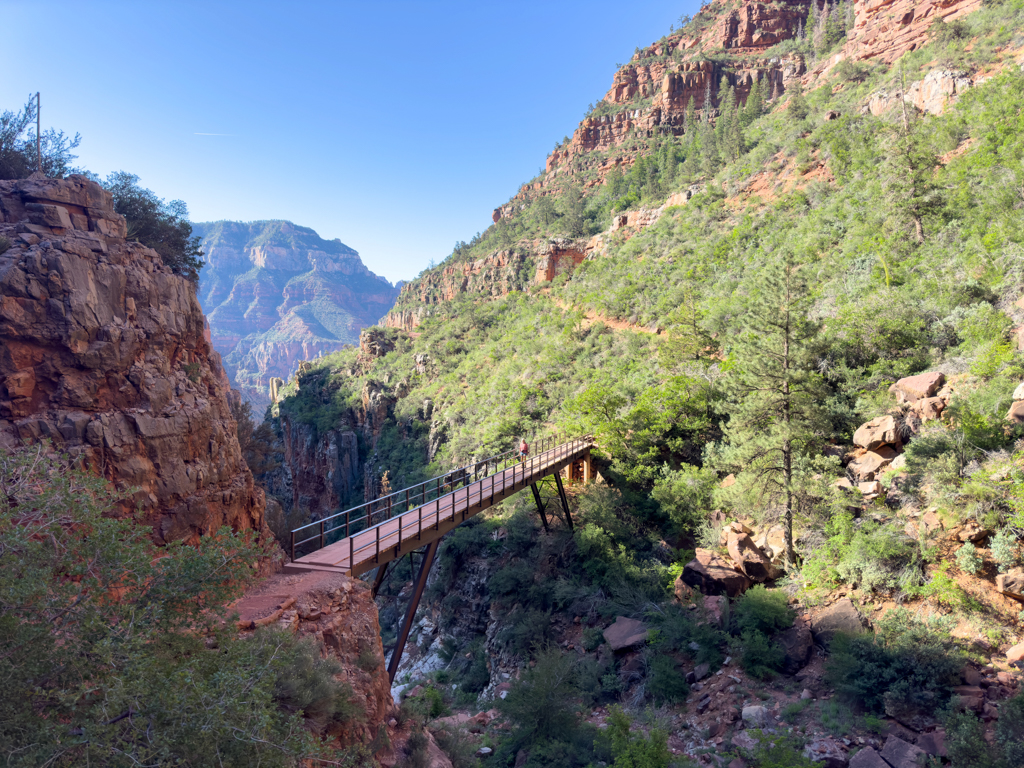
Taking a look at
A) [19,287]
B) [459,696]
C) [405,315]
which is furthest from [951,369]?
[405,315]

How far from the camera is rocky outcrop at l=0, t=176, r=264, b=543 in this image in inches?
307

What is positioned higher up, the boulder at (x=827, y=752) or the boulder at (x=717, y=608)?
the boulder at (x=717, y=608)

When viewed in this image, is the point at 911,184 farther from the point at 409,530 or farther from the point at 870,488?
the point at 409,530

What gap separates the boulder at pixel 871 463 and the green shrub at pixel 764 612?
407 centimetres

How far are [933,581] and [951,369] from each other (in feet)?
22.9

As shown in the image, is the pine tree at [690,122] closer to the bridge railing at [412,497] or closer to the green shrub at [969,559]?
the bridge railing at [412,497]

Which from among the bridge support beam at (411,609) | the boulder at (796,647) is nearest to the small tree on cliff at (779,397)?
the boulder at (796,647)

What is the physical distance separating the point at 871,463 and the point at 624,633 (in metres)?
8.71

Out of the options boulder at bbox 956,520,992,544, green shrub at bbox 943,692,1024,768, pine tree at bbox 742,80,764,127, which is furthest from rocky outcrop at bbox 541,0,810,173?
green shrub at bbox 943,692,1024,768

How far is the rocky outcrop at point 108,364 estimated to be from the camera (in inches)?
307

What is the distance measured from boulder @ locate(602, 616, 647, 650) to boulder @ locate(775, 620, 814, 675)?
3.71 meters

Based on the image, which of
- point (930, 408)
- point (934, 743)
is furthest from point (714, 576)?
point (930, 408)

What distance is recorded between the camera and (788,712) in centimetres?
994

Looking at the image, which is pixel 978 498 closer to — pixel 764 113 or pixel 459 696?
pixel 459 696
